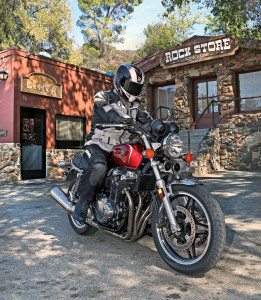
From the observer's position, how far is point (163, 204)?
10.2 ft

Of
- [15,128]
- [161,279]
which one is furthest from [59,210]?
[15,128]

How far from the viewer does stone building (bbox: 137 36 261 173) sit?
42.1 feet

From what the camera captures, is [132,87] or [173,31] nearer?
[132,87]

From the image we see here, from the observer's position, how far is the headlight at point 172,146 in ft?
10.3

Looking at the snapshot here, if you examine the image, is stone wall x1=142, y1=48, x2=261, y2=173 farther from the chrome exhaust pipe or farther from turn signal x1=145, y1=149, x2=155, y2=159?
turn signal x1=145, y1=149, x2=155, y2=159

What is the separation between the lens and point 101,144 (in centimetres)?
379

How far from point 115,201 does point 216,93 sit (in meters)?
12.7

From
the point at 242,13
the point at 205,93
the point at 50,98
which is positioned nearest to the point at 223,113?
the point at 205,93

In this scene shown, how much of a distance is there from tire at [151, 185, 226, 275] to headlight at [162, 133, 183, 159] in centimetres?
29

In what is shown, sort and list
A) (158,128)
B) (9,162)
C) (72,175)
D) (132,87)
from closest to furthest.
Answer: (158,128) < (132,87) < (72,175) < (9,162)

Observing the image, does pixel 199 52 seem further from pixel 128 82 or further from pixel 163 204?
pixel 163 204

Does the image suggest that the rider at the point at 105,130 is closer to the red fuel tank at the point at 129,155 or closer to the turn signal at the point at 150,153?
the red fuel tank at the point at 129,155

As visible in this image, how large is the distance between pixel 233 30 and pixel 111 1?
23611mm

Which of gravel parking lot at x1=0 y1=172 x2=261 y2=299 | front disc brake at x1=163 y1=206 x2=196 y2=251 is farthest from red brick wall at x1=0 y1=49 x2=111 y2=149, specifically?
front disc brake at x1=163 y1=206 x2=196 y2=251
